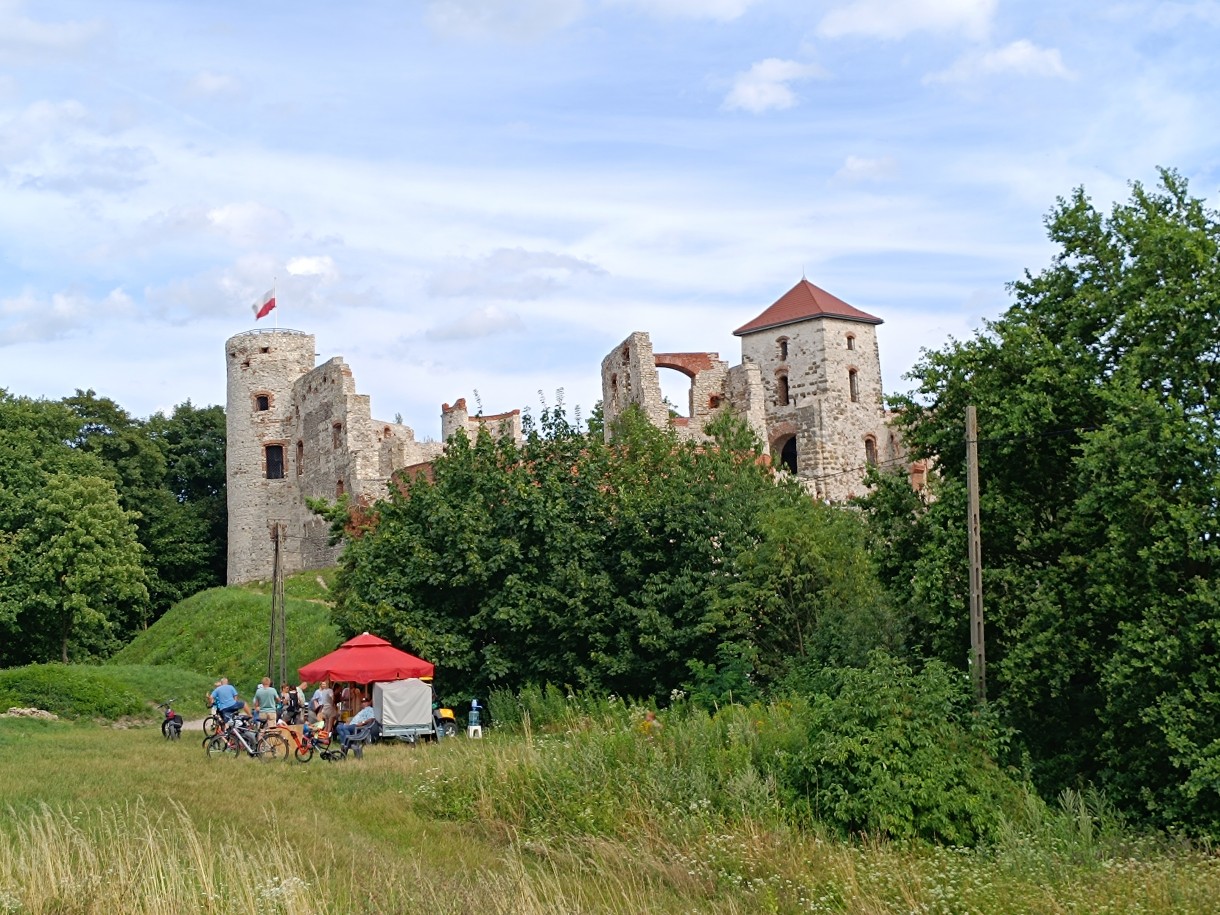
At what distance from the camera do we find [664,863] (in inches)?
526

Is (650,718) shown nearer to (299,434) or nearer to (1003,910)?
(1003,910)

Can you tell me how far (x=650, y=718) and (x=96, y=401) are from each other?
3854 cm

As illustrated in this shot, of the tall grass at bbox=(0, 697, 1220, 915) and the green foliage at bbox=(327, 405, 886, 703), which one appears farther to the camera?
the green foliage at bbox=(327, 405, 886, 703)

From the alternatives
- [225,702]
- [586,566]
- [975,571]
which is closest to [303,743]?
[225,702]

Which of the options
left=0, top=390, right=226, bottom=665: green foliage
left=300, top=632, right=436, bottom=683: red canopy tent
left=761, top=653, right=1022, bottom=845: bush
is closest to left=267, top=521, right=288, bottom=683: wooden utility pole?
left=300, top=632, right=436, bottom=683: red canopy tent

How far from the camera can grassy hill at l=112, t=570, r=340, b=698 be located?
113 ft

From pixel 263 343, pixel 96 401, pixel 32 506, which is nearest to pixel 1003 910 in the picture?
pixel 32 506

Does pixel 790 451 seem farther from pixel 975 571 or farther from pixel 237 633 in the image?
pixel 975 571

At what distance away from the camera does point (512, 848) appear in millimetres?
14023

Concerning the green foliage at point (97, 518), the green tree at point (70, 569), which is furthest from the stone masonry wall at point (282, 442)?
the green tree at point (70, 569)

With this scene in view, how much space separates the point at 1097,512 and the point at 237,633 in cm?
2731

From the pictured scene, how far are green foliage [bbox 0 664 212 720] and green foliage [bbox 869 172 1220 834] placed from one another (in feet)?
58.7

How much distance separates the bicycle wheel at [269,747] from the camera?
67.9 feet

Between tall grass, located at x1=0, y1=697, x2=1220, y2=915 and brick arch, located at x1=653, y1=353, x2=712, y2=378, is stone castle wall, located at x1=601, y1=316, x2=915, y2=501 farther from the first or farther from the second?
tall grass, located at x1=0, y1=697, x2=1220, y2=915
